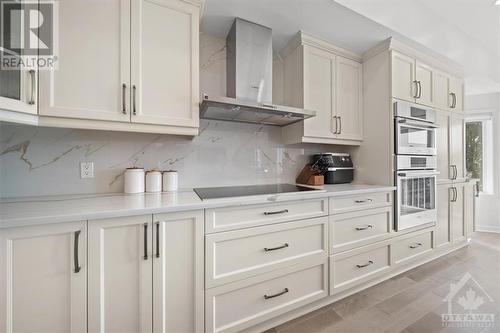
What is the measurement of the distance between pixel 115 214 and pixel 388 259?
90.9 inches

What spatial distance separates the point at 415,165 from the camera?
2.20 meters

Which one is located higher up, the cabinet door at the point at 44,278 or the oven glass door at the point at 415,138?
the oven glass door at the point at 415,138

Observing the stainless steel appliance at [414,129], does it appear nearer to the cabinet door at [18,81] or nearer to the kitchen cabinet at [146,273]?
the kitchen cabinet at [146,273]

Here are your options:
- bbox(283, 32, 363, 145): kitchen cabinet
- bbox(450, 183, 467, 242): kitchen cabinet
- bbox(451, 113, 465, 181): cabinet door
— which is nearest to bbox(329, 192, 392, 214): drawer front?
bbox(283, 32, 363, 145): kitchen cabinet

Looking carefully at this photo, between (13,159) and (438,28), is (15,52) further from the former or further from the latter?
(438,28)

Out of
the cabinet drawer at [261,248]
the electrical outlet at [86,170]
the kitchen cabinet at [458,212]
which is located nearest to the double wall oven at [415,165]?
the kitchen cabinet at [458,212]

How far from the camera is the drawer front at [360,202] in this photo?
5.54ft

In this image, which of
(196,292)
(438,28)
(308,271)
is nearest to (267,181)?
(308,271)

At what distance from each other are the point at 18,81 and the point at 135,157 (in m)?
0.73

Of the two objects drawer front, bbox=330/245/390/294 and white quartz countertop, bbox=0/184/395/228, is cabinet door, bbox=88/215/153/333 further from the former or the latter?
drawer front, bbox=330/245/390/294

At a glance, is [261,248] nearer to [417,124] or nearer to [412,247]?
[412,247]

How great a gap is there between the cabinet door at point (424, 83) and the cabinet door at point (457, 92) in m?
0.50

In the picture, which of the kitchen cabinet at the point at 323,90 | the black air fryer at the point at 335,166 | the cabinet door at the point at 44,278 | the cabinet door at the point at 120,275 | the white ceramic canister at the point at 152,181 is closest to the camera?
the cabinet door at the point at 44,278

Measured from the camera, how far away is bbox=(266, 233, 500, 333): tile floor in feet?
4.79
